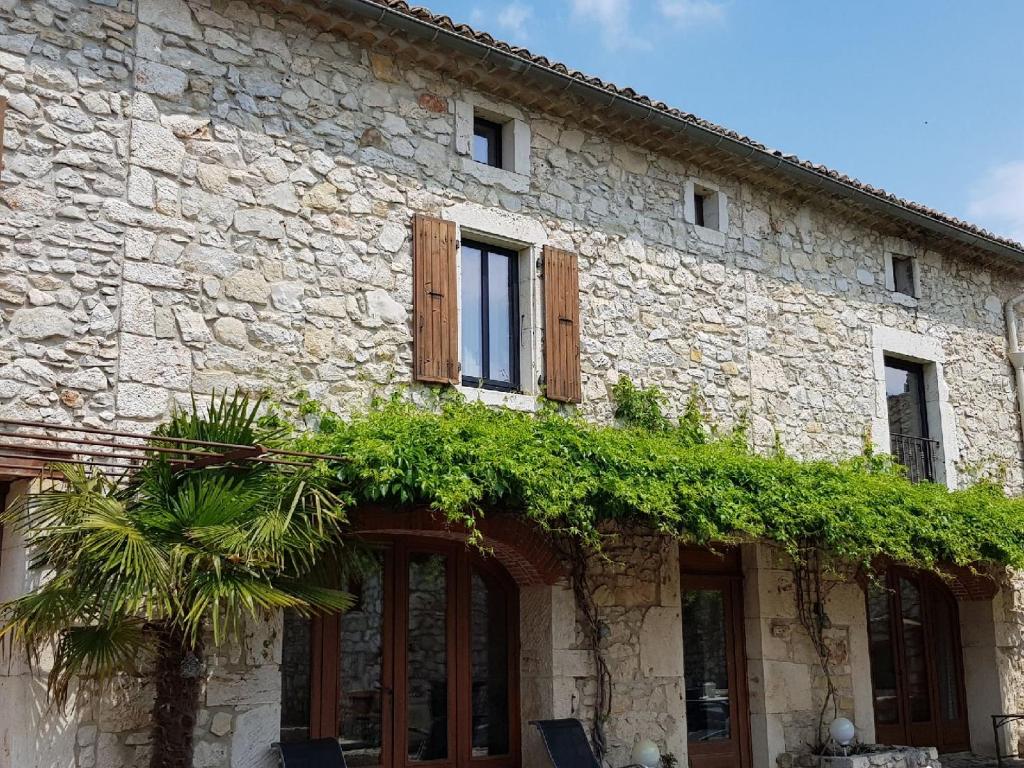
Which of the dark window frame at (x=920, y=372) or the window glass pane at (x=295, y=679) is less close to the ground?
the dark window frame at (x=920, y=372)

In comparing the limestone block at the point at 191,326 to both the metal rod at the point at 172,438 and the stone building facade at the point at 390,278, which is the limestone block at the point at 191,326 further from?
the metal rod at the point at 172,438

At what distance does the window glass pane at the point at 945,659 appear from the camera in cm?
1178

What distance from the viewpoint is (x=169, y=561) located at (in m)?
5.66

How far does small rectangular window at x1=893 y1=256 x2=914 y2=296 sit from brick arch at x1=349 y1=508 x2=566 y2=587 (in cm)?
576

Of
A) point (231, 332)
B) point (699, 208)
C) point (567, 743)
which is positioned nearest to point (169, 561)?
point (231, 332)

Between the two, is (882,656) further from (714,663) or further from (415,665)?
(415,665)

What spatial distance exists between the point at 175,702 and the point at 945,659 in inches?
344

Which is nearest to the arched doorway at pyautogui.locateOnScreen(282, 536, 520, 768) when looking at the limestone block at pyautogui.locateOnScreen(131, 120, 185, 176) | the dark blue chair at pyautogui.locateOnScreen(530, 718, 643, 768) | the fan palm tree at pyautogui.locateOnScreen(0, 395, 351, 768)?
the dark blue chair at pyautogui.locateOnScreen(530, 718, 643, 768)

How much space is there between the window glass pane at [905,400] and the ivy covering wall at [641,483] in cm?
149

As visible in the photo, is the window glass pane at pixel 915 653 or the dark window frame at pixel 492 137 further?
the window glass pane at pixel 915 653

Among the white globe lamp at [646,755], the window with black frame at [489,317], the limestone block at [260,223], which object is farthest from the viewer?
the window with black frame at [489,317]

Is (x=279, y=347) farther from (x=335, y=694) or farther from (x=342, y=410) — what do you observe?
(x=335, y=694)

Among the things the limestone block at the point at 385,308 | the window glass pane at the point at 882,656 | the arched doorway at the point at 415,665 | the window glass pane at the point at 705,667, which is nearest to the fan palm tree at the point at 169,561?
the arched doorway at the point at 415,665

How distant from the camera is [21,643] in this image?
6.05 meters
